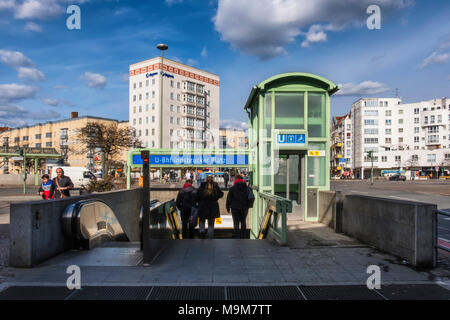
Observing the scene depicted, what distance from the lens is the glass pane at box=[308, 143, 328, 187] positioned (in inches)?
440

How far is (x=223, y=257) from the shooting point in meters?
6.05

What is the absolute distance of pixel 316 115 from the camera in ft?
37.1

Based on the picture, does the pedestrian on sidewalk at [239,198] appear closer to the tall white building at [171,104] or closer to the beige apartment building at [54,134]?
the tall white building at [171,104]

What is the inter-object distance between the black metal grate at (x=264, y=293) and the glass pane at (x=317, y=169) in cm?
707

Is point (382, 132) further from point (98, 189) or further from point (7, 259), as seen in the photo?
point (7, 259)

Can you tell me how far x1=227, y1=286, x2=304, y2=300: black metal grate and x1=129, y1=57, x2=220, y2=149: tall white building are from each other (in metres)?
72.8

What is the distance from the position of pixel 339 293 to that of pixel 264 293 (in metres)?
0.96

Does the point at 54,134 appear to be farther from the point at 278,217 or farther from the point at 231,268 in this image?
the point at 231,268

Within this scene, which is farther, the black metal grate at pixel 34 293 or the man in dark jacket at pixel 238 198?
the man in dark jacket at pixel 238 198

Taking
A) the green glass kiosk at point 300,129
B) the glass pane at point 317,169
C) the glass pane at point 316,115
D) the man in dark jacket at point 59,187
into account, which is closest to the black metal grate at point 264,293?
the green glass kiosk at point 300,129

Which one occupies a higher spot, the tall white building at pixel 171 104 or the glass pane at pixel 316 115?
the tall white building at pixel 171 104

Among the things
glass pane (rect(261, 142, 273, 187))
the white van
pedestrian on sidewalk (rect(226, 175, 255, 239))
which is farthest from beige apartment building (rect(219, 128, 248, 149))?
pedestrian on sidewalk (rect(226, 175, 255, 239))

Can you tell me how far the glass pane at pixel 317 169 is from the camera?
440 inches
